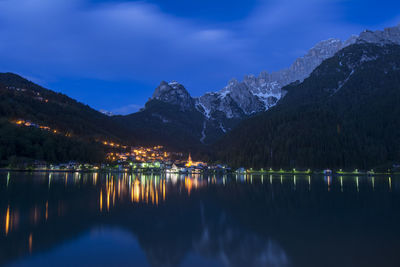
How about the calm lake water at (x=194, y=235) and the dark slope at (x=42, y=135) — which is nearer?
the calm lake water at (x=194, y=235)

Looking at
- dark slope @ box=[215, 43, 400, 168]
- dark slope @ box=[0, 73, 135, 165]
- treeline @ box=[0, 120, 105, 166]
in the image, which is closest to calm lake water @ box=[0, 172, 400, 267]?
treeline @ box=[0, 120, 105, 166]

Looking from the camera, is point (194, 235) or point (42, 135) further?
point (42, 135)

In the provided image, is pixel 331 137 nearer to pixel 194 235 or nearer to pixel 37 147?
pixel 37 147

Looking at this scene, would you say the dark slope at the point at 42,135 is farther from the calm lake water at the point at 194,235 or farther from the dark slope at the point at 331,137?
→ the calm lake water at the point at 194,235

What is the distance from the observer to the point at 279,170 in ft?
442

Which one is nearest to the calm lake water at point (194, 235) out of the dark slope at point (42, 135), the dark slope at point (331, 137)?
the dark slope at point (42, 135)

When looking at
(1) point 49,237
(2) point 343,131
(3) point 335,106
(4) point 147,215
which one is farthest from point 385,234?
(3) point 335,106

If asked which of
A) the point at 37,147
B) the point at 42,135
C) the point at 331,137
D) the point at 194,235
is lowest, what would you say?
the point at 194,235

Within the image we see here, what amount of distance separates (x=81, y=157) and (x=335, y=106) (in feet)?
525

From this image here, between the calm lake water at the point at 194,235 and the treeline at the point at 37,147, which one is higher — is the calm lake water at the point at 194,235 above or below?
below

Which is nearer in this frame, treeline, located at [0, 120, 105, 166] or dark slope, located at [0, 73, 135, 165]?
treeline, located at [0, 120, 105, 166]

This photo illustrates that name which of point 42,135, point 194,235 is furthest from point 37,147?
point 194,235

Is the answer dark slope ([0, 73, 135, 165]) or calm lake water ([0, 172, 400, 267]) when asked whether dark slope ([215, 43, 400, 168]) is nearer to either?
dark slope ([0, 73, 135, 165])

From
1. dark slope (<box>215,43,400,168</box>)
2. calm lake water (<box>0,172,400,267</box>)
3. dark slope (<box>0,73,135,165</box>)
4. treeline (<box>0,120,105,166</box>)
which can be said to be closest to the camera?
calm lake water (<box>0,172,400,267</box>)
